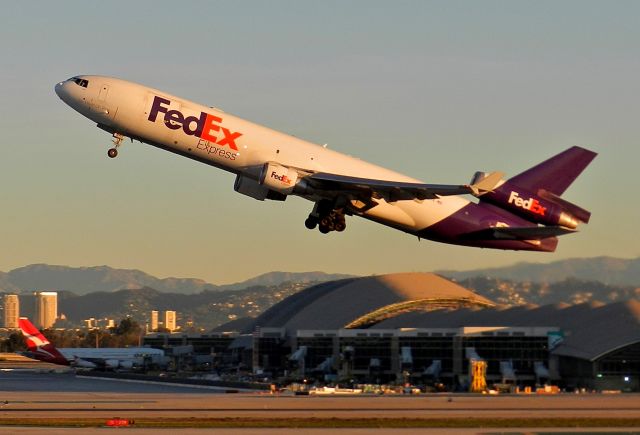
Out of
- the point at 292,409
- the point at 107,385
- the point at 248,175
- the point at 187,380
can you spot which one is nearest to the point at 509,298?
the point at 187,380

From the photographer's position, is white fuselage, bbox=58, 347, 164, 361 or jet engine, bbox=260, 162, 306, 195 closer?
jet engine, bbox=260, 162, 306, 195

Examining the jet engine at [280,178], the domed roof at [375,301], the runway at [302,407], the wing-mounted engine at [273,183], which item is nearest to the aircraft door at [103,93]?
the wing-mounted engine at [273,183]

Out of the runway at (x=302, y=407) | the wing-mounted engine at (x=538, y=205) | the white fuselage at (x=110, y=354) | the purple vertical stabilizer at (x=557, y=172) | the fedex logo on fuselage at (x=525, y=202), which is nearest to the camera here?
the runway at (x=302, y=407)

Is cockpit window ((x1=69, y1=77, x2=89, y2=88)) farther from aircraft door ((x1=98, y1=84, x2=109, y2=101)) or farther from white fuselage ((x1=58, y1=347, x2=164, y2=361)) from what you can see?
white fuselage ((x1=58, y1=347, x2=164, y2=361))

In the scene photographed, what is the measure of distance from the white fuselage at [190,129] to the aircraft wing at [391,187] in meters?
1.15

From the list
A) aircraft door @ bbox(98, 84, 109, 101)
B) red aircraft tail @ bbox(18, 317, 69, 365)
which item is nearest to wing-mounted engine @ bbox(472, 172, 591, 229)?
aircraft door @ bbox(98, 84, 109, 101)

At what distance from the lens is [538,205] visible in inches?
2815

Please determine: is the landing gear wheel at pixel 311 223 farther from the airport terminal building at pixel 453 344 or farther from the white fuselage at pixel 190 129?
the airport terminal building at pixel 453 344

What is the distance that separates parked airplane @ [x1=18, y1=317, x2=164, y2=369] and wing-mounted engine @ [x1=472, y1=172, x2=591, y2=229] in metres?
87.3

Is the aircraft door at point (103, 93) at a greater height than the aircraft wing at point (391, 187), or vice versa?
the aircraft door at point (103, 93)

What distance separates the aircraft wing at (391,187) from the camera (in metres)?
64.8

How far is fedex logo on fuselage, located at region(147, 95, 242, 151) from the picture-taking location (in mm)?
65688

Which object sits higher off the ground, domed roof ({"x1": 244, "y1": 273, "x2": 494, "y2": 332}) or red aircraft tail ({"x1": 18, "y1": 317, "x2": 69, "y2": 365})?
domed roof ({"x1": 244, "y1": 273, "x2": 494, "y2": 332})

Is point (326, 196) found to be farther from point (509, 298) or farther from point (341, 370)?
point (341, 370)
